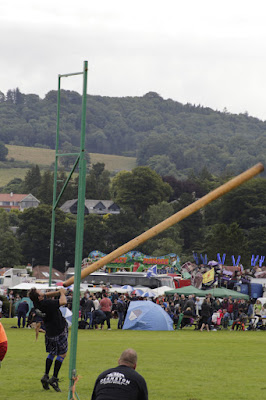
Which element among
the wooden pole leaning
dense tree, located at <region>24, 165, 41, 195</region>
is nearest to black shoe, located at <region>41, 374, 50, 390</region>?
the wooden pole leaning

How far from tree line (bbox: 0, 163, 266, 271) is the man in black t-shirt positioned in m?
81.1

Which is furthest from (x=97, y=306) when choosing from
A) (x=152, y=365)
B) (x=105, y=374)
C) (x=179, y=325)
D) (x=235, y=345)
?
(x=105, y=374)

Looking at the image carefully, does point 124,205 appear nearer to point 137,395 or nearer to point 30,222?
point 30,222

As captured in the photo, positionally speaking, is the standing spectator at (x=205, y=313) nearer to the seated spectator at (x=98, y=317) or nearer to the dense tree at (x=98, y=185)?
the seated spectator at (x=98, y=317)

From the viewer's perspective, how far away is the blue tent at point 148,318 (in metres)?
28.4

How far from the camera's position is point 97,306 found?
97.8 feet

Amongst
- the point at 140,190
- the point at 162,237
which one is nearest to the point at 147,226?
the point at 162,237

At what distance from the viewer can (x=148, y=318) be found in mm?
28500

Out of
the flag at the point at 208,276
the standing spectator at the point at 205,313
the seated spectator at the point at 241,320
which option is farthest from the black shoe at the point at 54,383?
the flag at the point at 208,276

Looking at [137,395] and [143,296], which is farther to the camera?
[143,296]

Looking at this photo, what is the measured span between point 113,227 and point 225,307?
236 ft

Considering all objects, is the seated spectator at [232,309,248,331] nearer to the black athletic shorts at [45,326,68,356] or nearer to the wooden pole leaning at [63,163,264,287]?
the black athletic shorts at [45,326,68,356]

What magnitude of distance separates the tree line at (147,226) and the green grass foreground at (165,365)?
65.1m

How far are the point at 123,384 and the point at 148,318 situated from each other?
22.2m
